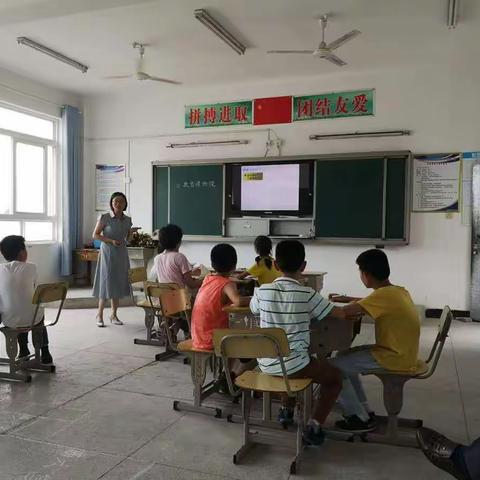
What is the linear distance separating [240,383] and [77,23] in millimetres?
4590

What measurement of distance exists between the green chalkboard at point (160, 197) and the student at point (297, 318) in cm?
560

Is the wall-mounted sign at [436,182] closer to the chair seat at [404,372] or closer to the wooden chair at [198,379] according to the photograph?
the chair seat at [404,372]

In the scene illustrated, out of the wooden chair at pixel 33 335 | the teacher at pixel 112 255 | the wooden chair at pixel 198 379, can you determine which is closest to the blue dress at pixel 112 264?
the teacher at pixel 112 255

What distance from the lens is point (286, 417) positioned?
2.76m

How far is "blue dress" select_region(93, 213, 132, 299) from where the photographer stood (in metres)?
5.74

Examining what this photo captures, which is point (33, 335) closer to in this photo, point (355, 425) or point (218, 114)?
point (355, 425)

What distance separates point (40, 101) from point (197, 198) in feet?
9.17

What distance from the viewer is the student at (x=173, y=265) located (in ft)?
14.5

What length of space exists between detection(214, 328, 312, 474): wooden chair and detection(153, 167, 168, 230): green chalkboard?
18.6 ft

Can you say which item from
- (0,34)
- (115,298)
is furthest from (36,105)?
(115,298)

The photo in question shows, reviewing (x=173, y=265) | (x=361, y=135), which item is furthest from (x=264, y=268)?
(x=361, y=135)

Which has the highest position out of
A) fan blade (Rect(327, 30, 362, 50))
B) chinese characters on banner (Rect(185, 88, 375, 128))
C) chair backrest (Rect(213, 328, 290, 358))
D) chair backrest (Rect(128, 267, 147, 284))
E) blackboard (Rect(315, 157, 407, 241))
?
fan blade (Rect(327, 30, 362, 50))

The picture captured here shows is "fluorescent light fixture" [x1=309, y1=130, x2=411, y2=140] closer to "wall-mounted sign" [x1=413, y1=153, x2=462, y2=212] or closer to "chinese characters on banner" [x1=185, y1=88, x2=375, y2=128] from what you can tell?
"chinese characters on banner" [x1=185, y1=88, x2=375, y2=128]

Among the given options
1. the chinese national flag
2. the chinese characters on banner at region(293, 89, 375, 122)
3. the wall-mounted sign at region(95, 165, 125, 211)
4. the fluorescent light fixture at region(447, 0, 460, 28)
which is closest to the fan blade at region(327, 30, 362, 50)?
the fluorescent light fixture at region(447, 0, 460, 28)
